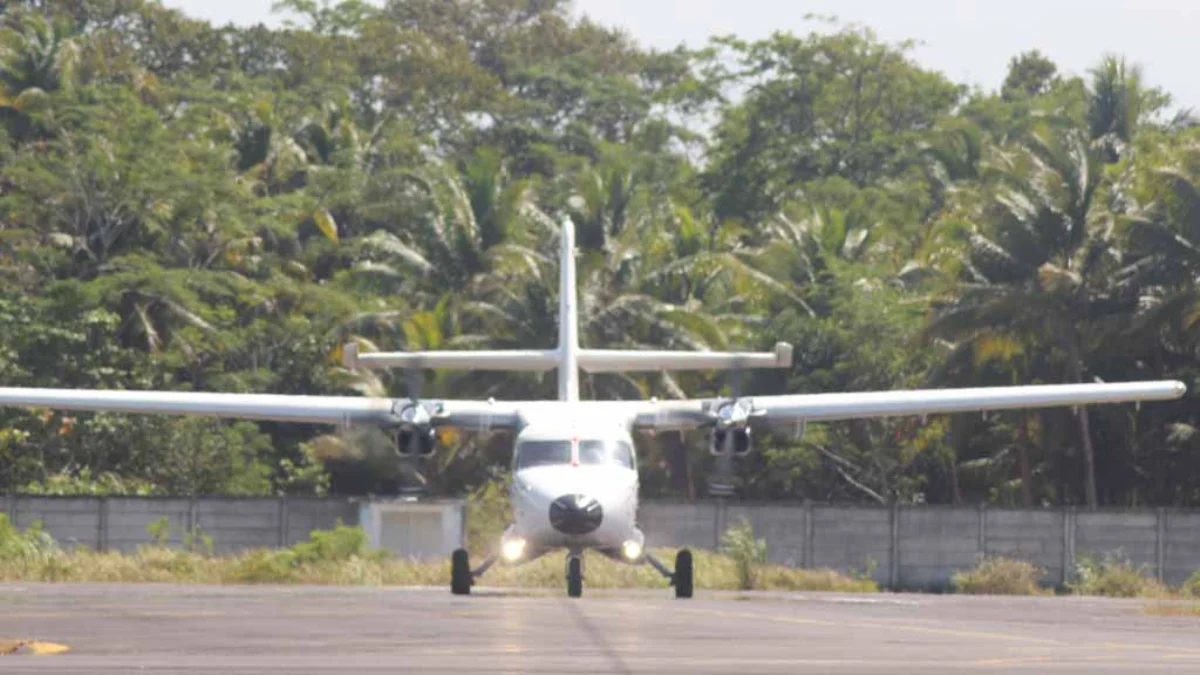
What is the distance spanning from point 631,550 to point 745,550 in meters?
10.2

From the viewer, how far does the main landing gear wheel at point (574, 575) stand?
28891 millimetres

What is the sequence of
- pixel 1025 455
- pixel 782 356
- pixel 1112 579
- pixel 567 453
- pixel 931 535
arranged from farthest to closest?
pixel 1025 455 → pixel 931 535 → pixel 1112 579 → pixel 782 356 → pixel 567 453

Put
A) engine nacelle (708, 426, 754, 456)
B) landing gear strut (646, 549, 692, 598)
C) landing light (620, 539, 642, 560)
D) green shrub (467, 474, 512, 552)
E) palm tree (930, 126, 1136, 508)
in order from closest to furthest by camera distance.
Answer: landing light (620, 539, 642, 560), landing gear strut (646, 549, 692, 598), engine nacelle (708, 426, 754, 456), green shrub (467, 474, 512, 552), palm tree (930, 126, 1136, 508)

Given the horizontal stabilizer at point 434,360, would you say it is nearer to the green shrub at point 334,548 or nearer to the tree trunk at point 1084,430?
the green shrub at point 334,548

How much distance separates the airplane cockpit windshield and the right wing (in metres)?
2.50

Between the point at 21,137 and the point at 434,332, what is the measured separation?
47.5 feet

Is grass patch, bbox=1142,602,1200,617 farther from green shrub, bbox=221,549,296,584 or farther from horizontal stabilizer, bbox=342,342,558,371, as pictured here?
green shrub, bbox=221,549,296,584

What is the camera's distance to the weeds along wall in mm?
41406

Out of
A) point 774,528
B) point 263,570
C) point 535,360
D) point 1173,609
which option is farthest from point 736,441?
point 774,528

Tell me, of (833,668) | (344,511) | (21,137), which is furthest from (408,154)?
(833,668)

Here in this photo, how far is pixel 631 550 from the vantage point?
2889 cm

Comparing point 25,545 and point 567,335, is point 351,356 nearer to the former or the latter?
point 567,335

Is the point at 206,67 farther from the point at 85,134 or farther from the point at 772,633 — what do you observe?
the point at 772,633

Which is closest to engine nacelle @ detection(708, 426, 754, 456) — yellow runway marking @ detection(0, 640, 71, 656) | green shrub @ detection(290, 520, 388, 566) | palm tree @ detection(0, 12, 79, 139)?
green shrub @ detection(290, 520, 388, 566)
